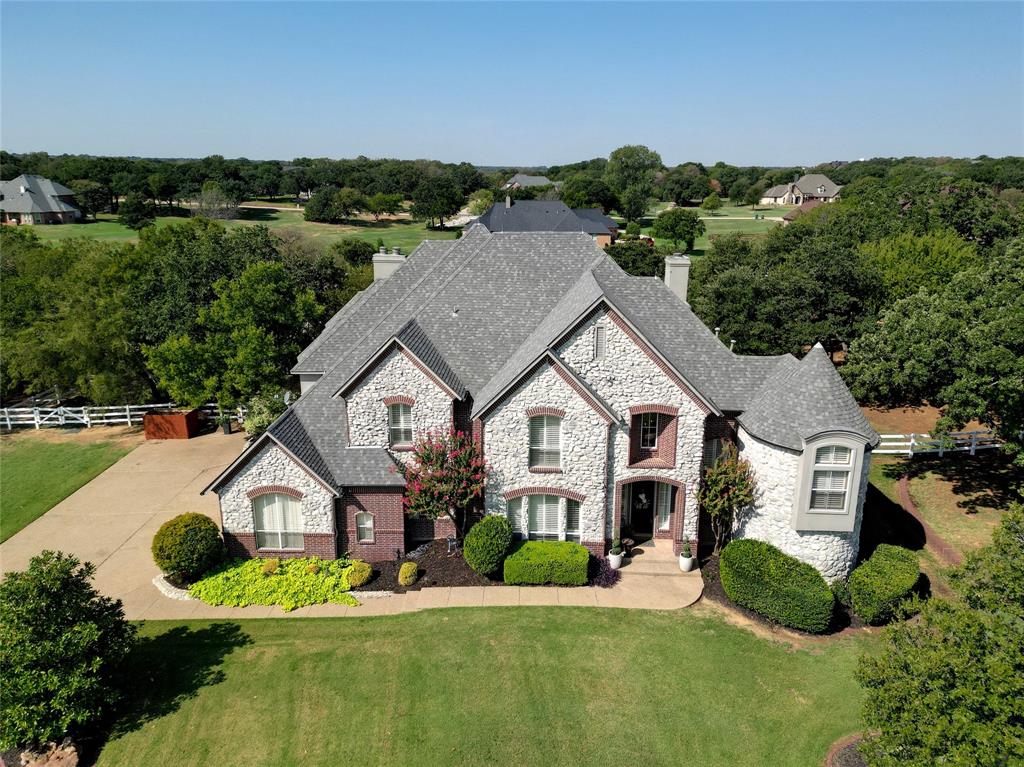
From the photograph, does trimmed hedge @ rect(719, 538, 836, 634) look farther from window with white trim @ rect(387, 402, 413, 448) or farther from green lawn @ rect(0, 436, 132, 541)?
green lawn @ rect(0, 436, 132, 541)

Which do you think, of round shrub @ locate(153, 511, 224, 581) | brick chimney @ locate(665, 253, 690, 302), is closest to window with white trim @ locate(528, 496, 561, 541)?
brick chimney @ locate(665, 253, 690, 302)

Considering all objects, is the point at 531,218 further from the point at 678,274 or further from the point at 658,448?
the point at 658,448

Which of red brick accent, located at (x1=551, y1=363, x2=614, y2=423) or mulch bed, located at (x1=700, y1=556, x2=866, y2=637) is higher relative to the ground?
red brick accent, located at (x1=551, y1=363, x2=614, y2=423)

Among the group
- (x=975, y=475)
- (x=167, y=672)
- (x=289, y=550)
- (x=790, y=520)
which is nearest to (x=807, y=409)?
(x=790, y=520)

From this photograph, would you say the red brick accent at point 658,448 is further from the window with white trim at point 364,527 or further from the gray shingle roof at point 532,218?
the gray shingle roof at point 532,218

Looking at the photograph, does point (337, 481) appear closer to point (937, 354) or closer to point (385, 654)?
point (385, 654)

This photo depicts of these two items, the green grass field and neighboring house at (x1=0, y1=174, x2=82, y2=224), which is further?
neighboring house at (x1=0, y1=174, x2=82, y2=224)
